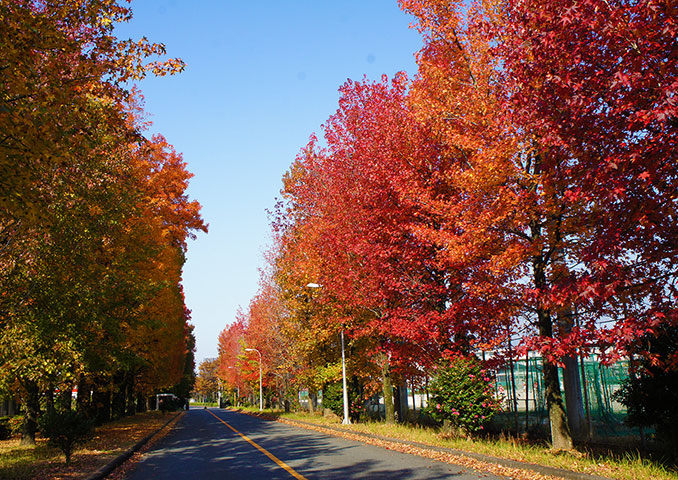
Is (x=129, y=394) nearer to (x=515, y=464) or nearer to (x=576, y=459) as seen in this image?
(x=515, y=464)

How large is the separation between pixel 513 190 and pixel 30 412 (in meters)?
17.2

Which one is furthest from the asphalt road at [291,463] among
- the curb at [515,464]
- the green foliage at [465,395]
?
the green foliage at [465,395]

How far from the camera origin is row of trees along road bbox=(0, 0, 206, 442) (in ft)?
22.4

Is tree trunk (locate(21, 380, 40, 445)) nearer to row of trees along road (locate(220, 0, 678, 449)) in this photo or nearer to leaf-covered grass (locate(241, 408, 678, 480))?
row of trees along road (locate(220, 0, 678, 449))

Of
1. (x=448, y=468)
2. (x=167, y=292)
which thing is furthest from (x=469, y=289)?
(x=167, y=292)

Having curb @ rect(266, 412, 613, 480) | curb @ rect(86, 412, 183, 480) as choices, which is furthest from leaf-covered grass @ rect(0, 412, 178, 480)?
curb @ rect(266, 412, 613, 480)

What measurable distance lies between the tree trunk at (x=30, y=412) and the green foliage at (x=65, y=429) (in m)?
6.90

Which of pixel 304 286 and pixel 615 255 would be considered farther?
pixel 304 286

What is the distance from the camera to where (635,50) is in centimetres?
716

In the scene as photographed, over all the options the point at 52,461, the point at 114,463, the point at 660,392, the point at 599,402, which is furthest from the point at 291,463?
the point at 599,402

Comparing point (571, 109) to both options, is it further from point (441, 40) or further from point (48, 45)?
point (48, 45)

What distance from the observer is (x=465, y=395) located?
45.4 ft

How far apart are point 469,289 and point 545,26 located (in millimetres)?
5936

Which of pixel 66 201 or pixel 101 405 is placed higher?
pixel 66 201
